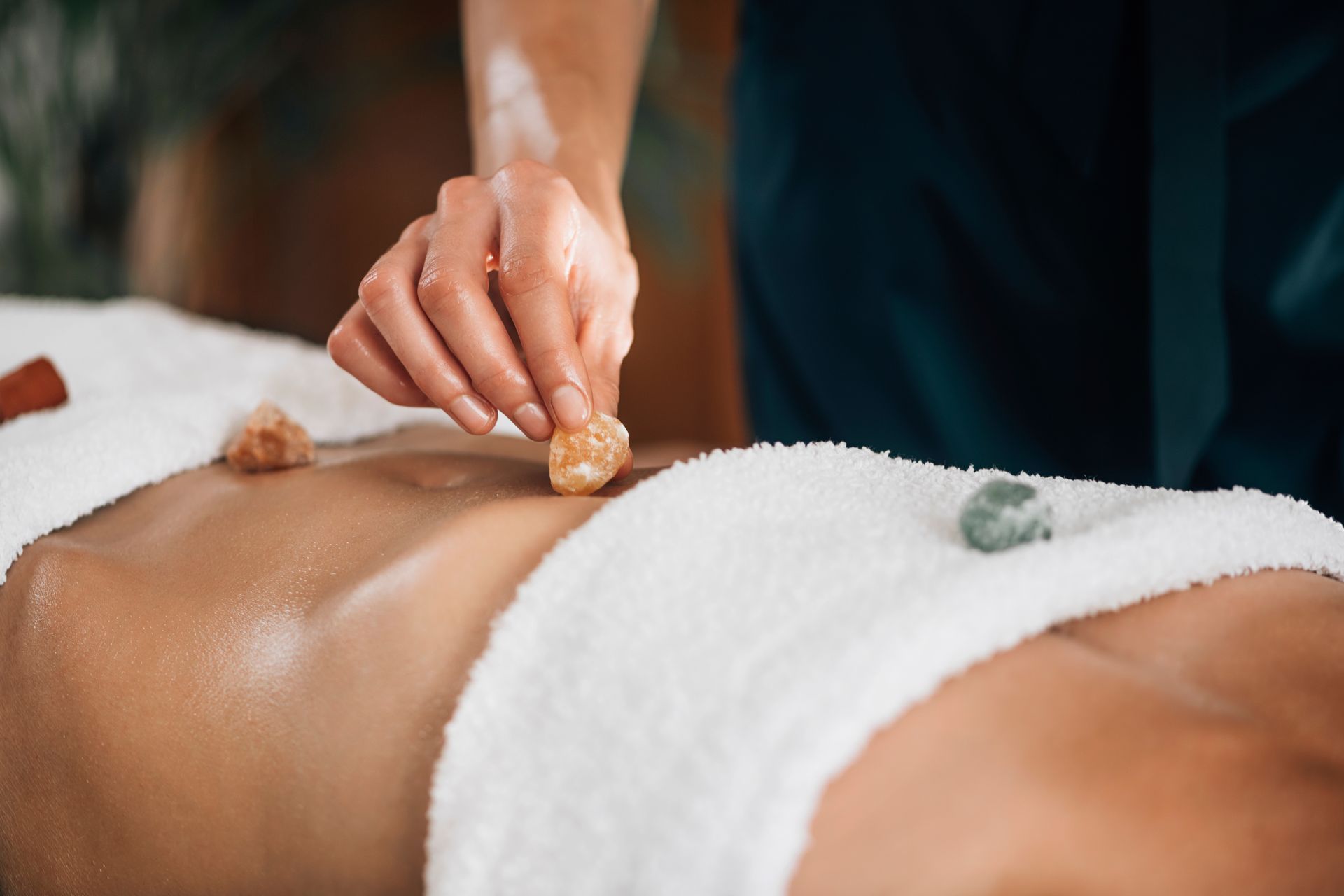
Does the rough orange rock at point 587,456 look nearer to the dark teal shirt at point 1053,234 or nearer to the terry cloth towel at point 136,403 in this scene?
the terry cloth towel at point 136,403

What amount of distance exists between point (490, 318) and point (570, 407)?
0.09 metres

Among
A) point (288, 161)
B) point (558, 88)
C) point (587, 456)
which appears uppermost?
point (558, 88)

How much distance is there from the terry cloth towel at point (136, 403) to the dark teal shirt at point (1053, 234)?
46 centimetres

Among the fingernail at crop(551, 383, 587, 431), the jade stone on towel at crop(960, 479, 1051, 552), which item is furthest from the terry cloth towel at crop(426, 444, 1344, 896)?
the fingernail at crop(551, 383, 587, 431)

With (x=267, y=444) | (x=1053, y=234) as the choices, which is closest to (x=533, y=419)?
(x=267, y=444)

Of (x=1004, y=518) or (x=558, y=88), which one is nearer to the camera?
(x=1004, y=518)

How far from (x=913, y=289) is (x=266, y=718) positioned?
821 mm

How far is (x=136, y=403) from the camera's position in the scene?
0.77m

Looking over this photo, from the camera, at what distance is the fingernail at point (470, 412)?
632 millimetres

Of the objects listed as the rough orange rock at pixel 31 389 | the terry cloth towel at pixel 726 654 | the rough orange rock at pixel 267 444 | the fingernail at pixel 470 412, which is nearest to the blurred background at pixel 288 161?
the rough orange rock at pixel 31 389

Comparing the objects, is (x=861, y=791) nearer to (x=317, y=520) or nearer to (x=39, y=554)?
(x=317, y=520)

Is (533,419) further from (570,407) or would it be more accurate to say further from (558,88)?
(558,88)

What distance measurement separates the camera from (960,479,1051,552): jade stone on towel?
43 cm

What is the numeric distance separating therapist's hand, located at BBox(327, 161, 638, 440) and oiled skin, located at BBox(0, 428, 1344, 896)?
2.4 inches
